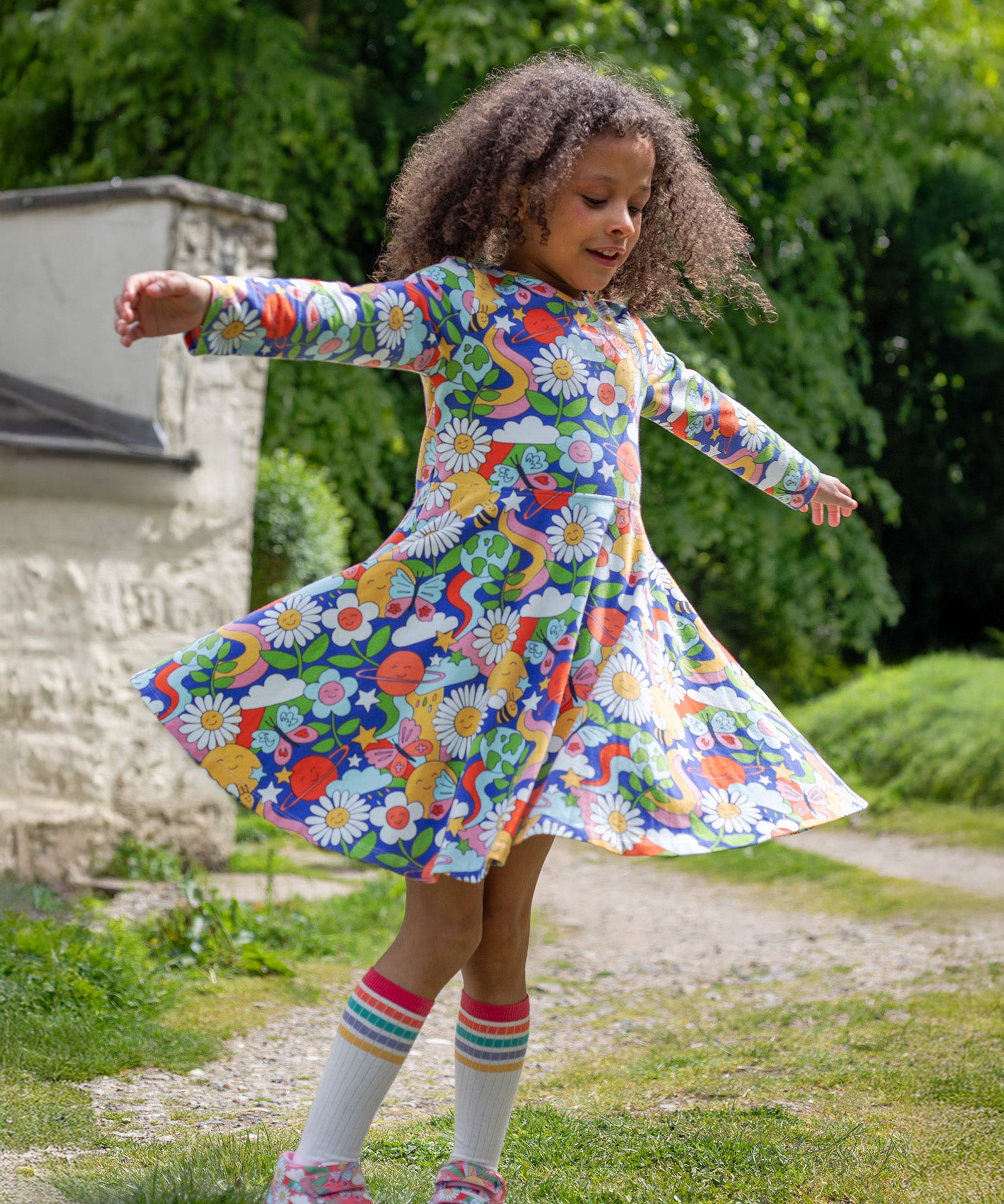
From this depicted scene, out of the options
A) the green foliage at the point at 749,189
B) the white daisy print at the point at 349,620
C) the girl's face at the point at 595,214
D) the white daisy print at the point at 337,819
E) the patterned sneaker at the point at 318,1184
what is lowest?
the patterned sneaker at the point at 318,1184

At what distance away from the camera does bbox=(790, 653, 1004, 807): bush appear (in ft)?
23.6

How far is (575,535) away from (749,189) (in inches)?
321

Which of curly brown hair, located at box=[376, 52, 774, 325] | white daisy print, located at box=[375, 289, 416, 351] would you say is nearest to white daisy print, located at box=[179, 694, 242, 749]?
white daisy print, located at box=[375, 289, 416, 351]

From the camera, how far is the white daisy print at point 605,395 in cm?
206

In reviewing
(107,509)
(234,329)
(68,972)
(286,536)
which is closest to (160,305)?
(234,329)

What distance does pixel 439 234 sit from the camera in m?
2.22

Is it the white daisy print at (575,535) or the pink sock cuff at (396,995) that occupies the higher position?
the white daisy print at (575,535)

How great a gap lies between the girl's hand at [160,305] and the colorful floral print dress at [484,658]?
1.3 inches

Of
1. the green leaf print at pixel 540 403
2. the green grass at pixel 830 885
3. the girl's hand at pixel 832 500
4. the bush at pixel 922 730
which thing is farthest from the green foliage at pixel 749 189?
the green leaf print at pixel 540 403

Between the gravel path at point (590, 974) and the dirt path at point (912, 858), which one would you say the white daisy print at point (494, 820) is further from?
the dirt path at point (912, 858)

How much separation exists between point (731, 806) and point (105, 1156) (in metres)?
1.32

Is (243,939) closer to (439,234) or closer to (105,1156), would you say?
→ (105,1156)

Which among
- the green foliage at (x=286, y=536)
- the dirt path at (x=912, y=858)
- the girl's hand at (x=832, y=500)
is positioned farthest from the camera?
the green foliage at (x=286, y=536)

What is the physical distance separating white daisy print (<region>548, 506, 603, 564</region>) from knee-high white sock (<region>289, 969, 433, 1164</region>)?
2.25 ft
